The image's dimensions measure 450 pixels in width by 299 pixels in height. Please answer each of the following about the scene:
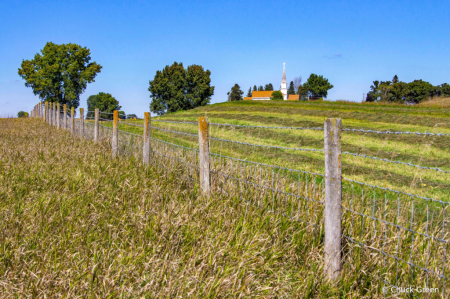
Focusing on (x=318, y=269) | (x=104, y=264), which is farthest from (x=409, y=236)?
(x=104, y=264)

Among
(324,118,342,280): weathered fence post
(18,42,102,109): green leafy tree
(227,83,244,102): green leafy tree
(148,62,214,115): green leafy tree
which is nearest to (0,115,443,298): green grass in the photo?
(324,118,342,280): weathered fence post

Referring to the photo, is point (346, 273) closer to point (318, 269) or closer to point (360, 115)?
point (318, 269)

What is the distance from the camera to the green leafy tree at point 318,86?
355 feet

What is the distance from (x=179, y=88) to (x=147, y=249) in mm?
71408

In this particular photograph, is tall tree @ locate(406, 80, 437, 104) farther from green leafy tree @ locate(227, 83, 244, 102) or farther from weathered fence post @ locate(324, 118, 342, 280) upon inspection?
weathered fence post @ locate(324, 118, 342, 280)

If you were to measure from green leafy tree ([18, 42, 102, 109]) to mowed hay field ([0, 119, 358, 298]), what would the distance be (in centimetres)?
4886

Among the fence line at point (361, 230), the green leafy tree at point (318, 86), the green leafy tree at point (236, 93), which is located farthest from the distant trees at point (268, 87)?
the fence line at point (361, 230)

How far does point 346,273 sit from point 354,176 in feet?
17.4

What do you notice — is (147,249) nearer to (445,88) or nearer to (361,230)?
(361,230)

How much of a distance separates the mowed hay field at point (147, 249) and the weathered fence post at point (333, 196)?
0.14 metres

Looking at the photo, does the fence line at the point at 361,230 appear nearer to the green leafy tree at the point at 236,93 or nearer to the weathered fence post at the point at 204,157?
the weathered fence post at the point at 204,157

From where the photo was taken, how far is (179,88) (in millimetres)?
72812

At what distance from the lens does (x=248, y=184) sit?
4.95 m

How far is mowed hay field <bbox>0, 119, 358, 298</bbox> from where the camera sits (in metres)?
2.69
